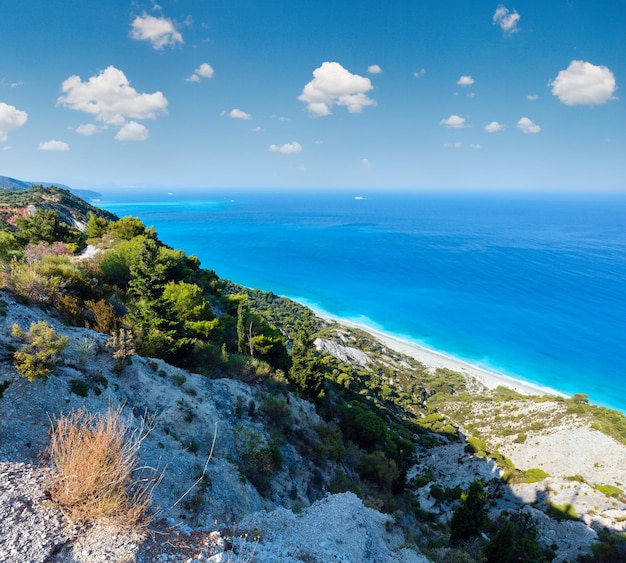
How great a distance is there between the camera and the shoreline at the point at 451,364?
61263 millimetres

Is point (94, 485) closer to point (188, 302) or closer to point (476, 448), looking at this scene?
point (188, 302)

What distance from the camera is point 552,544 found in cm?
2247

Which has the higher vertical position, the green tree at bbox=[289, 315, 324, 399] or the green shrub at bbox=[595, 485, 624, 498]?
the green tree at bbox=[289, 315, 324, 399]

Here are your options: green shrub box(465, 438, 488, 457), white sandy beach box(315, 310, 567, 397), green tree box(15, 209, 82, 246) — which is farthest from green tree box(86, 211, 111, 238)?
white sandy beach box(315, 310, 567, 397)

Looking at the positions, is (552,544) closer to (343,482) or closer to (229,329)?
(343,482)

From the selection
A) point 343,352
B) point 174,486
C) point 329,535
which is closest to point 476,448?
point 343,352

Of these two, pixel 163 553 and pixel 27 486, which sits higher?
pixel 27 486

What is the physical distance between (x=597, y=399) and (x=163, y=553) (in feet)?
248

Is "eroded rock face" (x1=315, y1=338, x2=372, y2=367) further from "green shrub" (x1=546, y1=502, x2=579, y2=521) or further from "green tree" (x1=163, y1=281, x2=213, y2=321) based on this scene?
"green tree" (x1=163, y1=281, x2=213, y2=321)

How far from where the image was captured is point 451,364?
69.2 metres

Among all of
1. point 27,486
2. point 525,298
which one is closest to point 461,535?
point 27,486

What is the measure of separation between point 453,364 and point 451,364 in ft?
1.44

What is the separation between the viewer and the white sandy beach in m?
61.3

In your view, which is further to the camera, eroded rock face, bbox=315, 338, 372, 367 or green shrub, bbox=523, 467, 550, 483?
eroded rock face, bbox=315, 338, 372, 367
